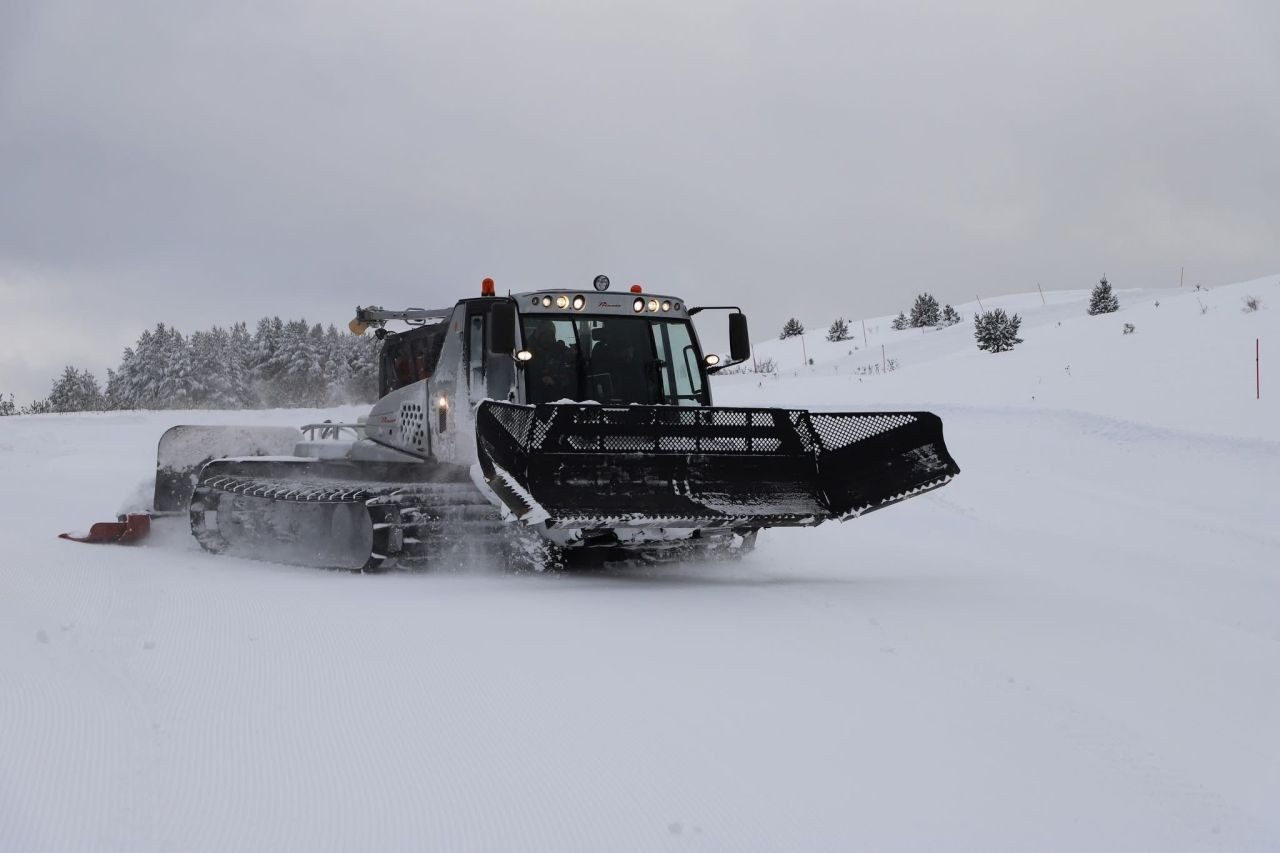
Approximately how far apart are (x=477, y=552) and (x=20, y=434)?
67.9 feet

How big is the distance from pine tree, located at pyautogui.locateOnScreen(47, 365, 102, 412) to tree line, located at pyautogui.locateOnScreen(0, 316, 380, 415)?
0.10 m

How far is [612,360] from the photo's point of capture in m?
8.65

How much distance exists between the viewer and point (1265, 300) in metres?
25.3

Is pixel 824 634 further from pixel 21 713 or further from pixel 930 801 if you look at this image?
pixel 21 713

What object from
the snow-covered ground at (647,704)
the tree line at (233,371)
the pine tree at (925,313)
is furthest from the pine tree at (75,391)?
the snow-covered ground at (647,704)

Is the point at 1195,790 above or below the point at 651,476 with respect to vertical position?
below

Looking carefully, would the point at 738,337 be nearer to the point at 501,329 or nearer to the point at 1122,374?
the point at 501,329

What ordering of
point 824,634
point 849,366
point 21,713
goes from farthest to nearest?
point 849,366 < point 824,634 < point 21,713

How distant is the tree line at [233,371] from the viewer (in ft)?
205

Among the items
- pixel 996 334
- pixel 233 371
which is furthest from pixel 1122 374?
pixel 233 371

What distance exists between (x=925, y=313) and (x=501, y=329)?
43.4 m

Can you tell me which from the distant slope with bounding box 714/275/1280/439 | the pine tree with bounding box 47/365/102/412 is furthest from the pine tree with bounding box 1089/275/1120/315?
the pine tree with bounding box 47/365/102/412

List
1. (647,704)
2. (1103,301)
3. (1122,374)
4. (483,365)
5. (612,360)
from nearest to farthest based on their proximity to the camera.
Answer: (647,704)
(483,365)
(612,360)
(1122,374)
(1103,301)

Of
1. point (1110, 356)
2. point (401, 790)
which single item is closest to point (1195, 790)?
point (401, 790)
